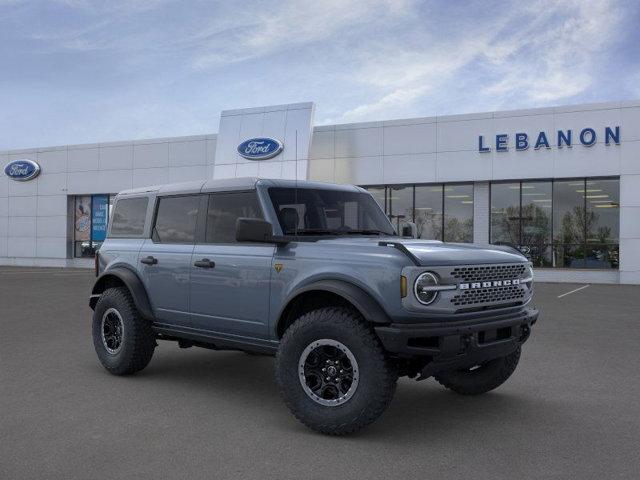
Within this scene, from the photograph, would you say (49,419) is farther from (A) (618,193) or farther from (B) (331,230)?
(A) (618,193)

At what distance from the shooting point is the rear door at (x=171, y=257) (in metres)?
6.10

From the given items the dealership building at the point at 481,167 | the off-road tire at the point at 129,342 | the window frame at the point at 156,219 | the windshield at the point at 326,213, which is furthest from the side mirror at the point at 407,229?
the dealership building at the point at 481,167

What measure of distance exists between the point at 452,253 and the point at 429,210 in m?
21.7

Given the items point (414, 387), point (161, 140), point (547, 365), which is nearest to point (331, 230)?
point (414, 387)

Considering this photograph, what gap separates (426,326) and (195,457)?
5.82ft

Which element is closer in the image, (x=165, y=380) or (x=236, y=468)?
(x=236, y=468)

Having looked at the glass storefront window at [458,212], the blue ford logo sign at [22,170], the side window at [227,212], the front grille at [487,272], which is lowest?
the front grille at [487,272]

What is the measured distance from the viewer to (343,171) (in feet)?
89.2

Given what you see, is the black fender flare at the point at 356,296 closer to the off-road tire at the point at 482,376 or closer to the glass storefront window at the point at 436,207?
the off-road tire at the point at 482,376

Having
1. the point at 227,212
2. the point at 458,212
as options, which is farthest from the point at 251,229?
the point at 458,212

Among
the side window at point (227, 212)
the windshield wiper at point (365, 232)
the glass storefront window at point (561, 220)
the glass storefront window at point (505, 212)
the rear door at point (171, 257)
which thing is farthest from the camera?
the glass storefront window at point (505, 212)

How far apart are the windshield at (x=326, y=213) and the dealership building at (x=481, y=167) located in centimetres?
1892

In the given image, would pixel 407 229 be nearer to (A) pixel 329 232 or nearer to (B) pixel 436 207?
(A) pixel 329 232

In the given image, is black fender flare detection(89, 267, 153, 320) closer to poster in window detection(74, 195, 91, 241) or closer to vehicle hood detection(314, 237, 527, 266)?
vehicle hood detection(314, 237, 527, 266)
